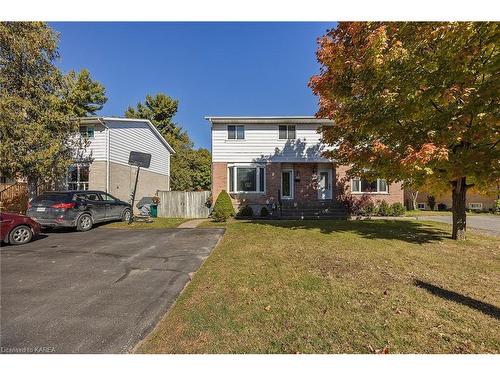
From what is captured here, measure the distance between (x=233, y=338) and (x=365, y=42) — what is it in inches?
331

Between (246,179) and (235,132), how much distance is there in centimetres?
327

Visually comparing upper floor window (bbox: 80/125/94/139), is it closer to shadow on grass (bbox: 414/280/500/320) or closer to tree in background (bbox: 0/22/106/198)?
tree in background (bbox: 0/22/106/198)

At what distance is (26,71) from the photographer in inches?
539

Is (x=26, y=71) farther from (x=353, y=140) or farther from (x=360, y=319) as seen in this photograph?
(x=360, y=319)

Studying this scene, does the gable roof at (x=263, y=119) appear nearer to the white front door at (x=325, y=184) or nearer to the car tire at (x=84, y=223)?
the white front door at (x=325, y=184)

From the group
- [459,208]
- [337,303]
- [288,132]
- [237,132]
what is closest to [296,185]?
[288,132]

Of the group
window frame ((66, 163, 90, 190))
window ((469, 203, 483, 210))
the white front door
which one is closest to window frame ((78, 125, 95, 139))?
window frame ((66, 163, 90, 190))

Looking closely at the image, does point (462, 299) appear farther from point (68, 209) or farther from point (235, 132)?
point (235, 132)

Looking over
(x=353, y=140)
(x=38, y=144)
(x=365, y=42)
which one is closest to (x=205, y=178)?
(x=38, y=144)

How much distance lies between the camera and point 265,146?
56.7 ft

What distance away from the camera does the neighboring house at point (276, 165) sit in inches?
671

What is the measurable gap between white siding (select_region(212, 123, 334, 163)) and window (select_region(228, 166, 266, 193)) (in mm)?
618

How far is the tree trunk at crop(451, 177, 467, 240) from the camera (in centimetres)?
861

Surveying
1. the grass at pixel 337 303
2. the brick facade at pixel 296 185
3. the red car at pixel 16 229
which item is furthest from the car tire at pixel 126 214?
the grass at pixel 337 303
